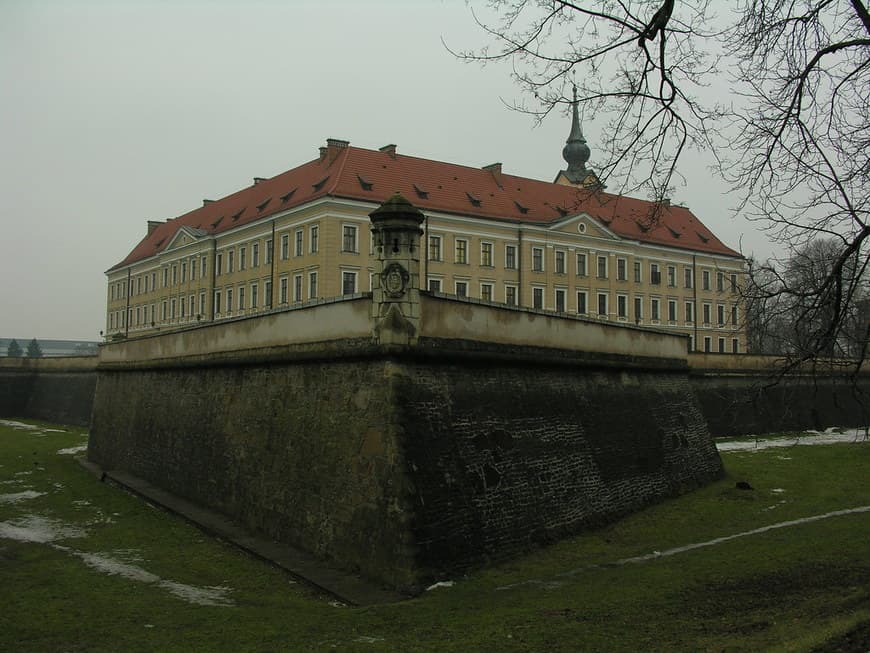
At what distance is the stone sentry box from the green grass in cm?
84

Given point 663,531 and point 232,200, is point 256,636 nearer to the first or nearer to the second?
point 663,531

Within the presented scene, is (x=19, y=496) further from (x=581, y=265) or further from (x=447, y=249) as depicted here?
(x=581, y=265)

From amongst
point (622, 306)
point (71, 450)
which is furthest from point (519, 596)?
point (622, 306)

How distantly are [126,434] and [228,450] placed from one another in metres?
9.03

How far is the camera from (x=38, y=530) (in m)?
16.2

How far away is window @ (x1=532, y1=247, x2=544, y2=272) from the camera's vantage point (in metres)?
51.6

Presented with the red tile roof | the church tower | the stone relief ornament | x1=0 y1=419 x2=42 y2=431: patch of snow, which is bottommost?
x1=0 y1=419 x2=42 y2=431: patch of snow

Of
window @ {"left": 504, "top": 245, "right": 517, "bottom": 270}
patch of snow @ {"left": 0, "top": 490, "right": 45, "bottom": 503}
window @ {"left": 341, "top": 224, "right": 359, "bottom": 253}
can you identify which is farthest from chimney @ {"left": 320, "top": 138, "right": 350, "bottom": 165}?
patch of snow @ {"left": 0, "top": 490, "right": 45, "bottom": 503}

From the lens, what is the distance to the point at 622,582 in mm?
11266

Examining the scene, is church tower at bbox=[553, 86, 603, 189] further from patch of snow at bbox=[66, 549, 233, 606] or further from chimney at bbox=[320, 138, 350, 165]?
patch of snow at bbox=[66, 549, 233, 606]

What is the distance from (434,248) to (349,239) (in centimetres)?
594

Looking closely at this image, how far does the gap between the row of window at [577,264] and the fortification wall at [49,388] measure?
21.7m

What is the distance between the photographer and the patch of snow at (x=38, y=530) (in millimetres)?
15484

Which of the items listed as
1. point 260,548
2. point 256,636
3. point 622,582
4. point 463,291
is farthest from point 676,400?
point 463,291
